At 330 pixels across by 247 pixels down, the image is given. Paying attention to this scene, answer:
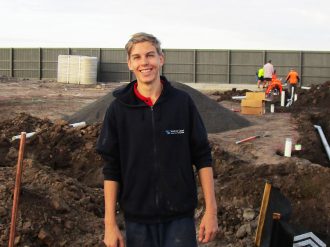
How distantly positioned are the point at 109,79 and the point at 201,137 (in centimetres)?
3458

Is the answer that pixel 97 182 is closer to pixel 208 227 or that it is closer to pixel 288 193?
pixel 288 193

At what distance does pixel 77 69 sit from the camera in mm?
34125

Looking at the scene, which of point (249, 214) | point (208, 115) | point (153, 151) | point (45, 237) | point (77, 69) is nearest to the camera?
point (153, 151)

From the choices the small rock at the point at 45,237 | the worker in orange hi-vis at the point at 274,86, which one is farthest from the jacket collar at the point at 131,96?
the worker in orange hi-vis at the point at 274,86

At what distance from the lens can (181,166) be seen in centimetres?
273

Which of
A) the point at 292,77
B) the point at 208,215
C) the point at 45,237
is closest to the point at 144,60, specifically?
the point at 208,215

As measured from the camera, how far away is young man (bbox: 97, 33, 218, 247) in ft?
8.86

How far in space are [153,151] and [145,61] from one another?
50 cm

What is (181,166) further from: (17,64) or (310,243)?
(17,64)

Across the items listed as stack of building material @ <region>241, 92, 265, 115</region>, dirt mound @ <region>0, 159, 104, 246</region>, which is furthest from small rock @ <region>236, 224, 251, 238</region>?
stack of building material @ <region>241, 92, 265, 115</region>

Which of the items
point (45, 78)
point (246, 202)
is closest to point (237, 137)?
point (246, 202)

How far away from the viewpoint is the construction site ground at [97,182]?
4.95 m

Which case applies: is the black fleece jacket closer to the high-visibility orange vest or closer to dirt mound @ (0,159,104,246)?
dirt mound @ (0,159,104,246)

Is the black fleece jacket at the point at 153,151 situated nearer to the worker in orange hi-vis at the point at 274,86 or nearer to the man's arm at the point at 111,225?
the man's arm at the point at 111,225
